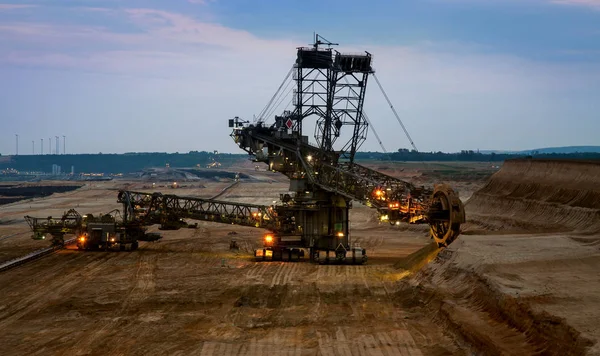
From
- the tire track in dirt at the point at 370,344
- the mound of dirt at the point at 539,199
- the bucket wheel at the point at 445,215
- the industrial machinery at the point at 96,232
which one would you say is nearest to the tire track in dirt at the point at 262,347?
the tire track in dirt at the point at 370,344

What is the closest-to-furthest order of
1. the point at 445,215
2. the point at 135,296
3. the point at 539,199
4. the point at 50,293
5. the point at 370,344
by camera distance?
the point at 370,344
the point at 135,296
the point at 50,293
the point at 445,215
the point at 539,199

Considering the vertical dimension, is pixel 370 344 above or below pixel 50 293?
above

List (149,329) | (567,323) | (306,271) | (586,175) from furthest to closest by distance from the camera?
(586,175) < (306,271) < (149,329) < (567,323)

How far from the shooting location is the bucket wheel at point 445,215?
40375mm

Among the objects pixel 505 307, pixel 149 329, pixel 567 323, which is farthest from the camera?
pixel 149 329

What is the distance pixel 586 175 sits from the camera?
5350cm

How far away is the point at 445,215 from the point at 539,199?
66.1 ft

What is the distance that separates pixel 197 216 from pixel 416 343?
3365cm

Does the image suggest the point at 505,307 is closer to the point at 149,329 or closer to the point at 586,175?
the point at 149,329

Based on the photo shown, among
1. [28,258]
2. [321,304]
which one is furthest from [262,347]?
[28,258]

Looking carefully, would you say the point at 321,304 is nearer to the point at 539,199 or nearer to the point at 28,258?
the point at 28,258

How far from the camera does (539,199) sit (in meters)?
57.8

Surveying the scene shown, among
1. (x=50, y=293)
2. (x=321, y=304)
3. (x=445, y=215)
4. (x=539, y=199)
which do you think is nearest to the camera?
(x=321, y=304)

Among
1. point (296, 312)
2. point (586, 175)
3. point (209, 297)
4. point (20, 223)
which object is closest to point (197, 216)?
point (209, 297)
